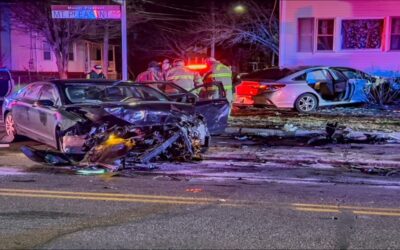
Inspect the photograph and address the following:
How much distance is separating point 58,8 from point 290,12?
8578 mm

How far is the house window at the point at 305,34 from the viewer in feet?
64.9

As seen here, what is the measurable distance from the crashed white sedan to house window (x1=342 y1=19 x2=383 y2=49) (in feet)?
13.0

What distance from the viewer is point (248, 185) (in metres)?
6.82

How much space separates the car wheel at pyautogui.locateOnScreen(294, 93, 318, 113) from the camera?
1463 cm

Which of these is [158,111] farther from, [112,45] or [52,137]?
[112,45]

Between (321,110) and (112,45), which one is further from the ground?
(112,45)

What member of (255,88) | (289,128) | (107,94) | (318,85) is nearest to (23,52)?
(255,88)

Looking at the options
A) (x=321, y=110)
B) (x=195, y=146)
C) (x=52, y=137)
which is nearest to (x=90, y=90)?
(x=52, y=137)

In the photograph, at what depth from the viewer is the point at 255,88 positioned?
14.3 meters

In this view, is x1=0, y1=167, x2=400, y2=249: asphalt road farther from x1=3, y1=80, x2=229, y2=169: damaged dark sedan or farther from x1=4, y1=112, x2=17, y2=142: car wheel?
x1=4, y1=112, x2=17, y2=142: car wheel

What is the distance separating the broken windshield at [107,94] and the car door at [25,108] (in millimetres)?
1111

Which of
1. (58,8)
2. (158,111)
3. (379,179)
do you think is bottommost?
(379,179)

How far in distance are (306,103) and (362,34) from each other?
6116 millimetres

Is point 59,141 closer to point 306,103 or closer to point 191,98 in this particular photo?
point 191,98
